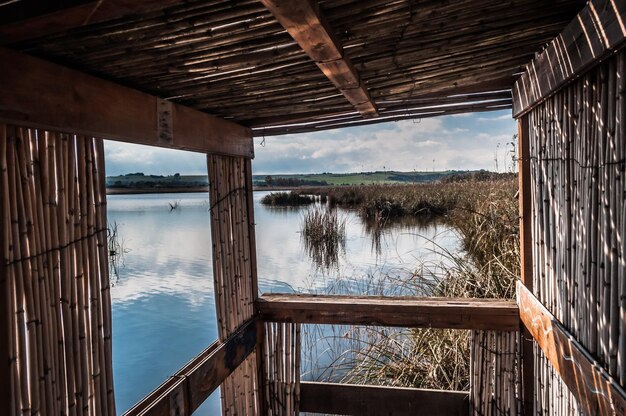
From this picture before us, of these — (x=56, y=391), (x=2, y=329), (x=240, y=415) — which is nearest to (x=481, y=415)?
(x=240, y=415)

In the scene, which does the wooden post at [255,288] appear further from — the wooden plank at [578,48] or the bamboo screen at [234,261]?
the wooden plank at [578,48]

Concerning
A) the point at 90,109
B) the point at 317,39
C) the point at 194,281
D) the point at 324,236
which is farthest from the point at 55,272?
the point at 324,236

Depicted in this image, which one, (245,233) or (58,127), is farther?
(245,233)

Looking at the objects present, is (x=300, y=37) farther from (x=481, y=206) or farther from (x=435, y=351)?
(x=481, y=206)

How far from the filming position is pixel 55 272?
1.46 meters

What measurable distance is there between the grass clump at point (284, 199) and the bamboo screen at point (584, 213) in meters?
13.1

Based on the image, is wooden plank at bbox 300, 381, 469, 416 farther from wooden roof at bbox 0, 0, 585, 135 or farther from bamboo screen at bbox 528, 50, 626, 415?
wooden roof at bbox 0, 0, 585, 135

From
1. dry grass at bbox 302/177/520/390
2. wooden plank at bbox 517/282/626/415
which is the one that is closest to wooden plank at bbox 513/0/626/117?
wooden plank at bbox 517/282/626/415

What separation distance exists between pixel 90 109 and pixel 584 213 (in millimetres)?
1833

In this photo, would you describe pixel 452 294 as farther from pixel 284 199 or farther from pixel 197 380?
pixel 284 199

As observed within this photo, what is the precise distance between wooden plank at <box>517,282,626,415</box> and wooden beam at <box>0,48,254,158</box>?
189 centimetres

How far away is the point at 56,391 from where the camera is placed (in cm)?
142

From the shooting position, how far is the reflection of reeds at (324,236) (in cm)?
851

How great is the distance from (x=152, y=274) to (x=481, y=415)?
7.09m
